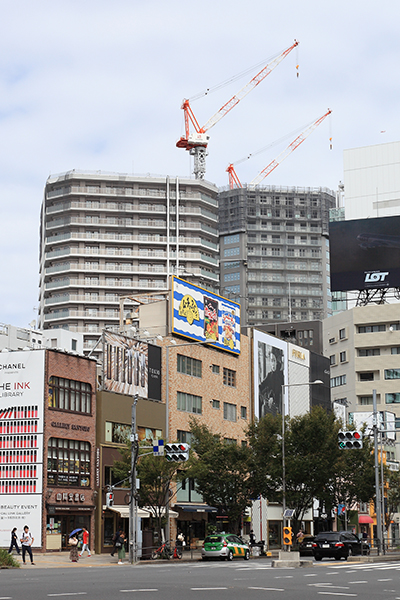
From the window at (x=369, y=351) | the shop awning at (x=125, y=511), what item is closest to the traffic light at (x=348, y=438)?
the shop awning at (x=125, y=511)

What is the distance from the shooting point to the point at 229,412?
78.5 m

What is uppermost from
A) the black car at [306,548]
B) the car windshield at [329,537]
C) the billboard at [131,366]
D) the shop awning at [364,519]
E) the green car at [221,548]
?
the billboard at [131,366]

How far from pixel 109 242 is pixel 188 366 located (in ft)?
244

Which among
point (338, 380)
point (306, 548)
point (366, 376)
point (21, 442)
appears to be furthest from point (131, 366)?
point (338, 380)

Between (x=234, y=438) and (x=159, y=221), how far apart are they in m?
73.4

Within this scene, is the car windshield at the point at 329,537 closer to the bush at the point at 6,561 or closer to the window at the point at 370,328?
the bush at the point at 6,561

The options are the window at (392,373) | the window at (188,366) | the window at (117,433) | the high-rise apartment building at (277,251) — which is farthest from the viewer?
the high-rise apartment building at (277,251)

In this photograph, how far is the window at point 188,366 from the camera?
7038cm

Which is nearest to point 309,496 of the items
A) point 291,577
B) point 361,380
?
point 291,577

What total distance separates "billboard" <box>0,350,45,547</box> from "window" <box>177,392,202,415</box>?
18319mm

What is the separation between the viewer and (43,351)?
5403 cm

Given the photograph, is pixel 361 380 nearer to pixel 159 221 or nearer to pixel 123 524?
pixel 159 221

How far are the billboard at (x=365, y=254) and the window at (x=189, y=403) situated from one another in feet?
141

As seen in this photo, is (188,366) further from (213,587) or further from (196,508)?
(213,587)
